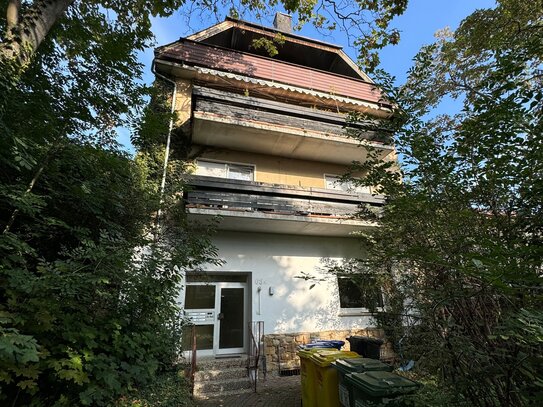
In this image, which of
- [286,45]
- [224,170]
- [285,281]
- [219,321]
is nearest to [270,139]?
[224,170]

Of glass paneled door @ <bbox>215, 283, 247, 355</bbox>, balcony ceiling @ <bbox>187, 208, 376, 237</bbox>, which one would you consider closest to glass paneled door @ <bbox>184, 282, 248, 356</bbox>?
glass paneled door @ <bbox>215, 283, 247, 355</bbox>

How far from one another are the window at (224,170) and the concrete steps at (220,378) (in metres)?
5.94

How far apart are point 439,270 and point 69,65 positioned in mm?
6940

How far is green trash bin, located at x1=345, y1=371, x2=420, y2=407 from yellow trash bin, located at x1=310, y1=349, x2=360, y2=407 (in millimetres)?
794

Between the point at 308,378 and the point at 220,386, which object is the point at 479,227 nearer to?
the point at 308,378

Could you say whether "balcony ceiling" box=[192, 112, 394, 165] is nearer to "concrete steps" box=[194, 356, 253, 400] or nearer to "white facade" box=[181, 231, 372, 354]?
"white facade" box=[181, 231, 372, 354]

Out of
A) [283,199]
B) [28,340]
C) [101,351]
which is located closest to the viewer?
[28,340]

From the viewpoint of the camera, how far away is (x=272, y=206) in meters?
8.65

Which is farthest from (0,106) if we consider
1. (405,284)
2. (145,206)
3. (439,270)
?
(405,284)

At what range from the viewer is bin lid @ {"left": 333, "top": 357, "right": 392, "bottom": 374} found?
4.14 m

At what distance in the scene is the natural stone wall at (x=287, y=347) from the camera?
8.34 meters

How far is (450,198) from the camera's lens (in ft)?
10.7

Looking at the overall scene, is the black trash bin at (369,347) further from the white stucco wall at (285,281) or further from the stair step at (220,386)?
the stair step at (220,386)

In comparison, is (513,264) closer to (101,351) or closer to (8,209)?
(101,351)
